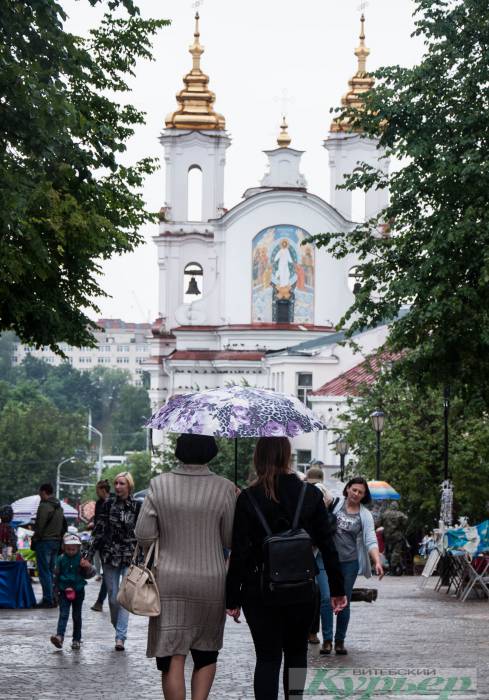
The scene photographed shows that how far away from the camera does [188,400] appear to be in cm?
1186

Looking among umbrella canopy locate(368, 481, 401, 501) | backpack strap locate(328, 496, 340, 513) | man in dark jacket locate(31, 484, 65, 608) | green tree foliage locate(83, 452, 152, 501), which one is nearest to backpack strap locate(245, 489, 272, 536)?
backpack strap locate(328, 496, 340, 513)

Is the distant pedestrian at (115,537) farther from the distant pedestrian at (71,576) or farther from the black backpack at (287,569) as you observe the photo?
the black backpack at (287,569)

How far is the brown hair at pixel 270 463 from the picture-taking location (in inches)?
366

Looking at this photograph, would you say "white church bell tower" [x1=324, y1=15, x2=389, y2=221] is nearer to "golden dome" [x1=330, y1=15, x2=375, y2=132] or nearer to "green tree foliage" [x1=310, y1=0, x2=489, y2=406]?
"golden dome" [x1=330, y1=15, x2=375, y2=132]

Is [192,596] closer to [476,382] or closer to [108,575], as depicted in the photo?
[108,575]

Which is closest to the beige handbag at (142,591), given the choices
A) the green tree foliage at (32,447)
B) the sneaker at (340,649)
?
the sneaker at (340,649)

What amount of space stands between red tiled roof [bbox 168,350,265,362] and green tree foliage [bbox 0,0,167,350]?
57.5 m

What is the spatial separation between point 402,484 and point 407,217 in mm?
14560

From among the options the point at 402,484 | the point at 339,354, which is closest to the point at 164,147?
the point at 339,354

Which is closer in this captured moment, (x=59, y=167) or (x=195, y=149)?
(x=59, y=167)

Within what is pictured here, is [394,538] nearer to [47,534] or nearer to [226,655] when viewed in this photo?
[47,534]

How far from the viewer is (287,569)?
357 inches

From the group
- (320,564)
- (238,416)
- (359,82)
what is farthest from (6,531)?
(359,82)

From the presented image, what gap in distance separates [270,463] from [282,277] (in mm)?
77426
